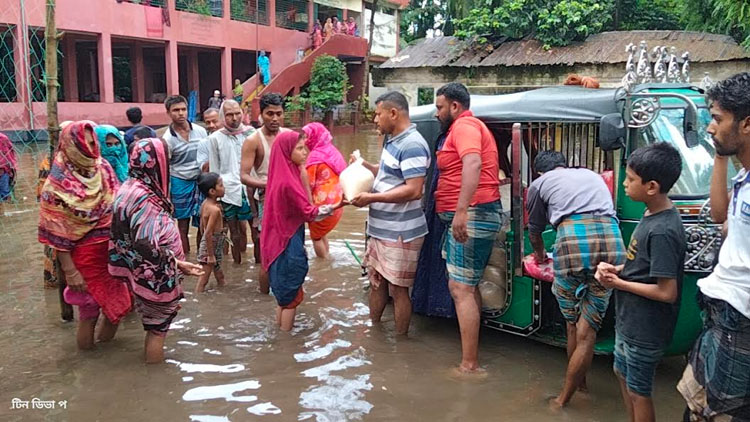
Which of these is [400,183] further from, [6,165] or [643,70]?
[6,165]

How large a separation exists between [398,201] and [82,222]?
2276 millimetres

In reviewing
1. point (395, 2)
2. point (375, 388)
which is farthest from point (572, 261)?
point (395, 2)

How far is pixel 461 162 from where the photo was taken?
4449 millimetres

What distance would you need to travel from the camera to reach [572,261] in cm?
376

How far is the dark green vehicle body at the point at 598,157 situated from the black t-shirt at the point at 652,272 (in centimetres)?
87

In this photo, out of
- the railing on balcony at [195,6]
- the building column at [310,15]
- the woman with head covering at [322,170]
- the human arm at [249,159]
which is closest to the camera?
the woman with head covering at [322,170]

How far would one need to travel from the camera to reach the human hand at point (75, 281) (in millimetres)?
4496

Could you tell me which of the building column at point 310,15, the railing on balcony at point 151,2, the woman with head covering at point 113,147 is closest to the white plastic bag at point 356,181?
the woman with head covering at point 113,147

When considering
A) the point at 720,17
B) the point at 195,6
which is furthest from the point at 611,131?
the point at 195,6

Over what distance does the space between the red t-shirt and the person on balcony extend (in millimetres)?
20740

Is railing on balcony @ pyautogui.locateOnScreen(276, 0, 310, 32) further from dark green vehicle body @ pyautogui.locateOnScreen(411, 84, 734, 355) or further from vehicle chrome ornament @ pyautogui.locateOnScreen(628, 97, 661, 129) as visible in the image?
vehicle chrome ornament @ pyautogui.locateOnScreen(628, 97, 661, 129)

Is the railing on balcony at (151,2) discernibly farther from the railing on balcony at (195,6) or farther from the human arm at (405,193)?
the human arm at (405,193)

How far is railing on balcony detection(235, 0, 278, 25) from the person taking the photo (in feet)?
79.5

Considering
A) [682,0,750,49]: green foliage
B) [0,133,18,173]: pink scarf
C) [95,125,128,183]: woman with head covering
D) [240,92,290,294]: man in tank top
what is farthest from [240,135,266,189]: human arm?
[682,0,750,49]: green foliage
